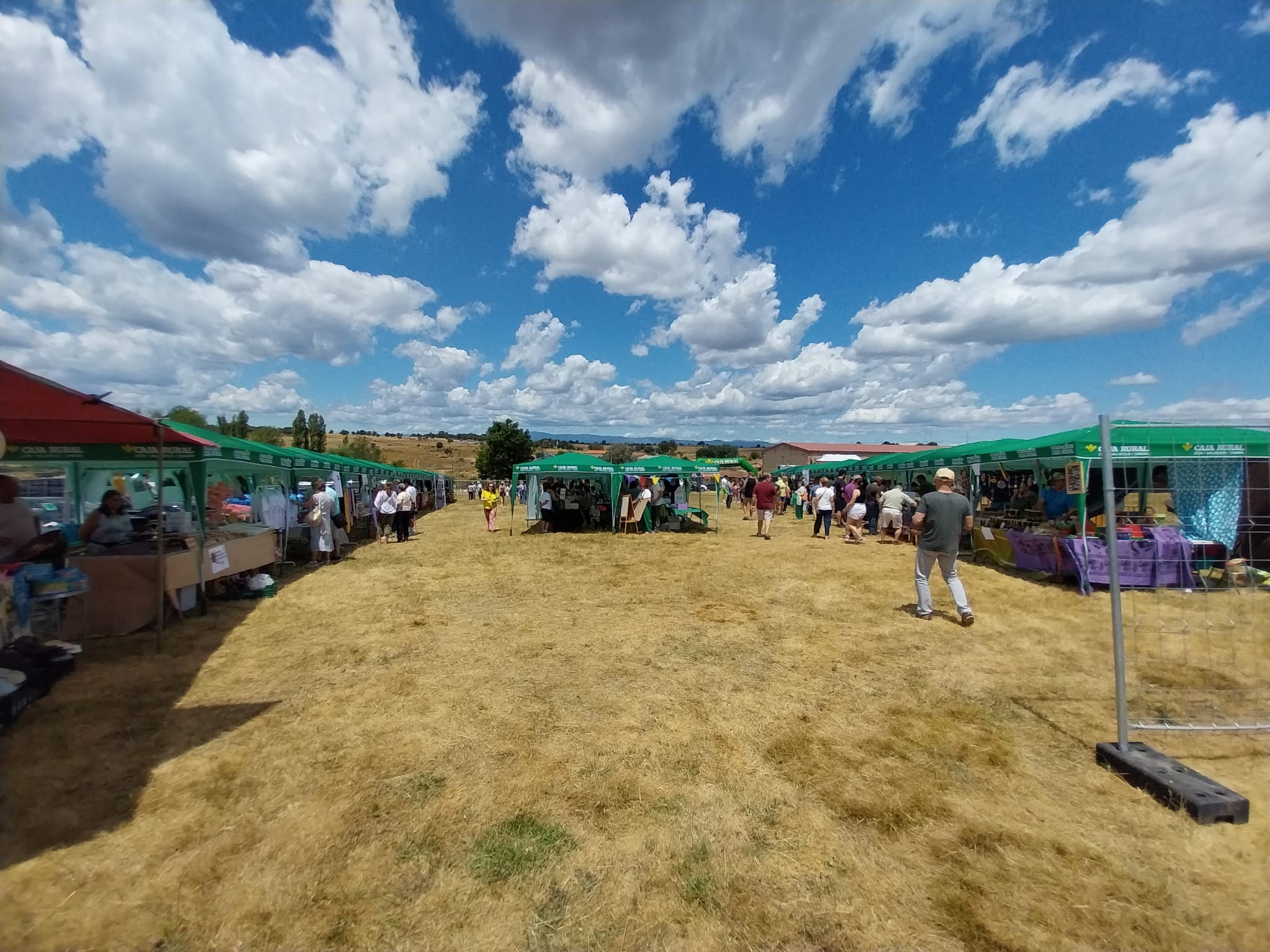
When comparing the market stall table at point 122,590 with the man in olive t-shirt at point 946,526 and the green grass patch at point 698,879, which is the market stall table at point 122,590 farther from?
the man in olive t-shirt at point 946,526

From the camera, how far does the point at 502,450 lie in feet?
175

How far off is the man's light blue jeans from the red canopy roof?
7534 mm

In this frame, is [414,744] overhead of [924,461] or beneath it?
beneath

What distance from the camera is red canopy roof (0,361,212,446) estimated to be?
12.8 ft

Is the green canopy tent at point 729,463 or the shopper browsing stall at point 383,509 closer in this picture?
the shopper browsing stall at point 383,509

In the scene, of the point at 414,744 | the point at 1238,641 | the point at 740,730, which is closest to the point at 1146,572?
the point at 1238,641

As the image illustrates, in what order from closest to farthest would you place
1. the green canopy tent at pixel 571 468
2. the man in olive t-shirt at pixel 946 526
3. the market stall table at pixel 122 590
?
the market stall table at pixel 122 590 → the man in olive t-shirt at pixel 946 526 → the green canopy tent at pixel 571 468

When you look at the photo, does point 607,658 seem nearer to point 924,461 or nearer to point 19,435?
point 19,435

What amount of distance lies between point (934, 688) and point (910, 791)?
A: 1.69 meters

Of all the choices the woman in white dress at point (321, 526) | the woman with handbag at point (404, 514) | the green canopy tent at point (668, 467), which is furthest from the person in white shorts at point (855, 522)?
the woman in white dress at point (321, 526)

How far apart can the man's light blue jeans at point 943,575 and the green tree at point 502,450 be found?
158 feet

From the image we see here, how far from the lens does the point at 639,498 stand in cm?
1525

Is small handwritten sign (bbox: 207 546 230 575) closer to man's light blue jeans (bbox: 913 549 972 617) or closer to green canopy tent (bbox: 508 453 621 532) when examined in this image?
green canopy tent (bbox: 508 453 621 532)

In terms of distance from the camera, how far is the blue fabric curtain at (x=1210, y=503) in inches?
287
